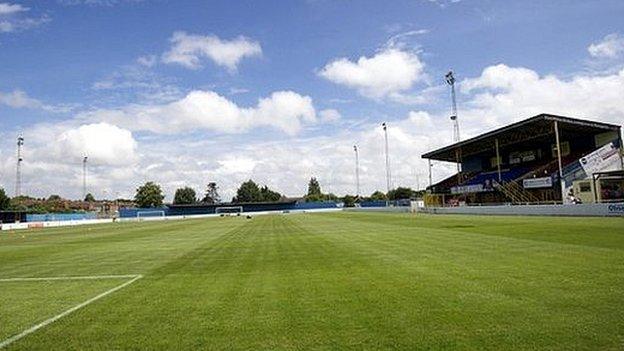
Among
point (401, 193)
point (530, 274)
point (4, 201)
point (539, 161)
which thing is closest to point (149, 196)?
point (4, 201)

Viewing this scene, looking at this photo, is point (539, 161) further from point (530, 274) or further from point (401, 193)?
point (401, 193)

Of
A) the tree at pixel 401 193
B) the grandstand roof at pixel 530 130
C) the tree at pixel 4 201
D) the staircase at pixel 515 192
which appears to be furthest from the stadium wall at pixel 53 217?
the tree at pixel 401 193

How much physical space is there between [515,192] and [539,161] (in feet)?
28.6

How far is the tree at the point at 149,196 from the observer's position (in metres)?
185

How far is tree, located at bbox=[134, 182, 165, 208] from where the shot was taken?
185375 millimetres

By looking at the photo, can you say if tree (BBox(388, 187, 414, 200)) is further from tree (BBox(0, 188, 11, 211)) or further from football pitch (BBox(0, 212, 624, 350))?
football pitch (BBox(0, 212, 624, 350))

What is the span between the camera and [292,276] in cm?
1230

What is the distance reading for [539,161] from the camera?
71500 mm

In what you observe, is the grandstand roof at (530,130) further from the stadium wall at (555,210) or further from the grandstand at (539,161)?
the stadium wall at (555,210)

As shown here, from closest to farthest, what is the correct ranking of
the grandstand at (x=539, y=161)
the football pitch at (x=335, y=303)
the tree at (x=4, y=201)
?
the football pitch at (x=335, y=303) < the grandstand at (x=539, y=161) < the tree at (x=4, y=201)

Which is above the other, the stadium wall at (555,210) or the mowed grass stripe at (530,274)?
the stadium wall at (555,210)

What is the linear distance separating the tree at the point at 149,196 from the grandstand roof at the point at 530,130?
431 feet

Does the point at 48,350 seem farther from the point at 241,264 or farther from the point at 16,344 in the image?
the point at 241,264

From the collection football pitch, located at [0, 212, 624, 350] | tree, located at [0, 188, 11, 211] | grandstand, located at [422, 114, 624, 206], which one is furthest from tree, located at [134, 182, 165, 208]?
football pitch, located at [0, 212, 624, 350]
